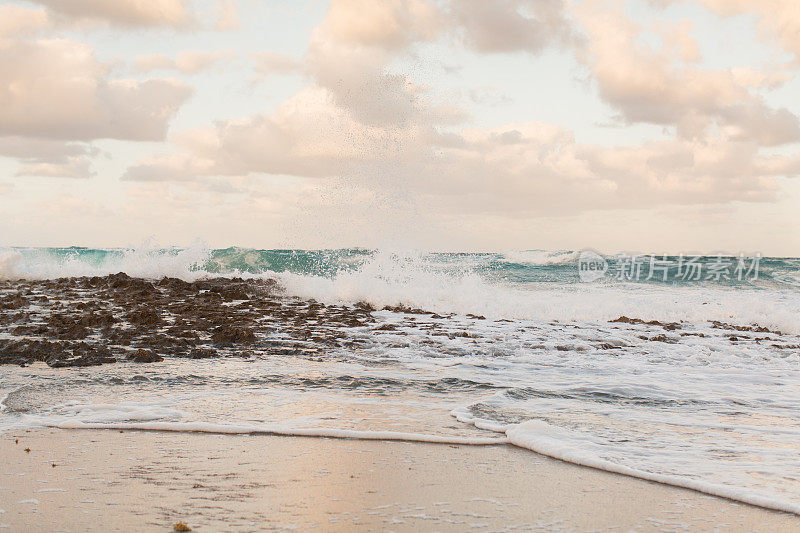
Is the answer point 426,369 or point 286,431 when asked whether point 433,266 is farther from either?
point 286,431

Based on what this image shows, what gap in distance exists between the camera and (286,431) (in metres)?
5.08

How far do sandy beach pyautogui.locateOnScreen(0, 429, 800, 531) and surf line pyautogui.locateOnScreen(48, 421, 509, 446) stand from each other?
0.12m

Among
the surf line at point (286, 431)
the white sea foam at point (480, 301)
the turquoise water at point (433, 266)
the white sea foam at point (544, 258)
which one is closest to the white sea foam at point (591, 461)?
the surf line at point (286, 431)

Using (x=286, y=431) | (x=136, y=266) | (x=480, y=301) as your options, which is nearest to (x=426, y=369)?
(x=286, y=431)

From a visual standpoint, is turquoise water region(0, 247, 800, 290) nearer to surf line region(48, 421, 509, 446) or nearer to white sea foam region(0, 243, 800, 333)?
white sea foam region(0, 243, 800, 333)

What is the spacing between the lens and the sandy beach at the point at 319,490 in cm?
331

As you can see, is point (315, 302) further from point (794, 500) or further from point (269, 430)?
point (794, 500)

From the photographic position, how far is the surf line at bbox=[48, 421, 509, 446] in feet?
16.4

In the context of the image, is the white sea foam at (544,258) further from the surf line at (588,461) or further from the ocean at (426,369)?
the surf line at (588,461)

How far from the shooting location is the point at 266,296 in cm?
1741

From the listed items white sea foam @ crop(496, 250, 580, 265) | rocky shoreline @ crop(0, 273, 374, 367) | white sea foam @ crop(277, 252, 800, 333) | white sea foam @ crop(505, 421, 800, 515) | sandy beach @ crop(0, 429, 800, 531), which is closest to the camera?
sandy beach @ crop(0, 429, 800, 531)

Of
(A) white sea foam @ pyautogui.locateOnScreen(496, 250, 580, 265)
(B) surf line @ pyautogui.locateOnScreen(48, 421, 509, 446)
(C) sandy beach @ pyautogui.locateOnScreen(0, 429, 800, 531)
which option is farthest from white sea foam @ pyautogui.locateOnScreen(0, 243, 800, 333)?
(A) white sea foam @ pyautogui.locateOnScreen(496, 250, 580, 265)

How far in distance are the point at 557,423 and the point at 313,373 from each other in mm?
3251

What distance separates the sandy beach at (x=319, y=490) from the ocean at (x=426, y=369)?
321mm
